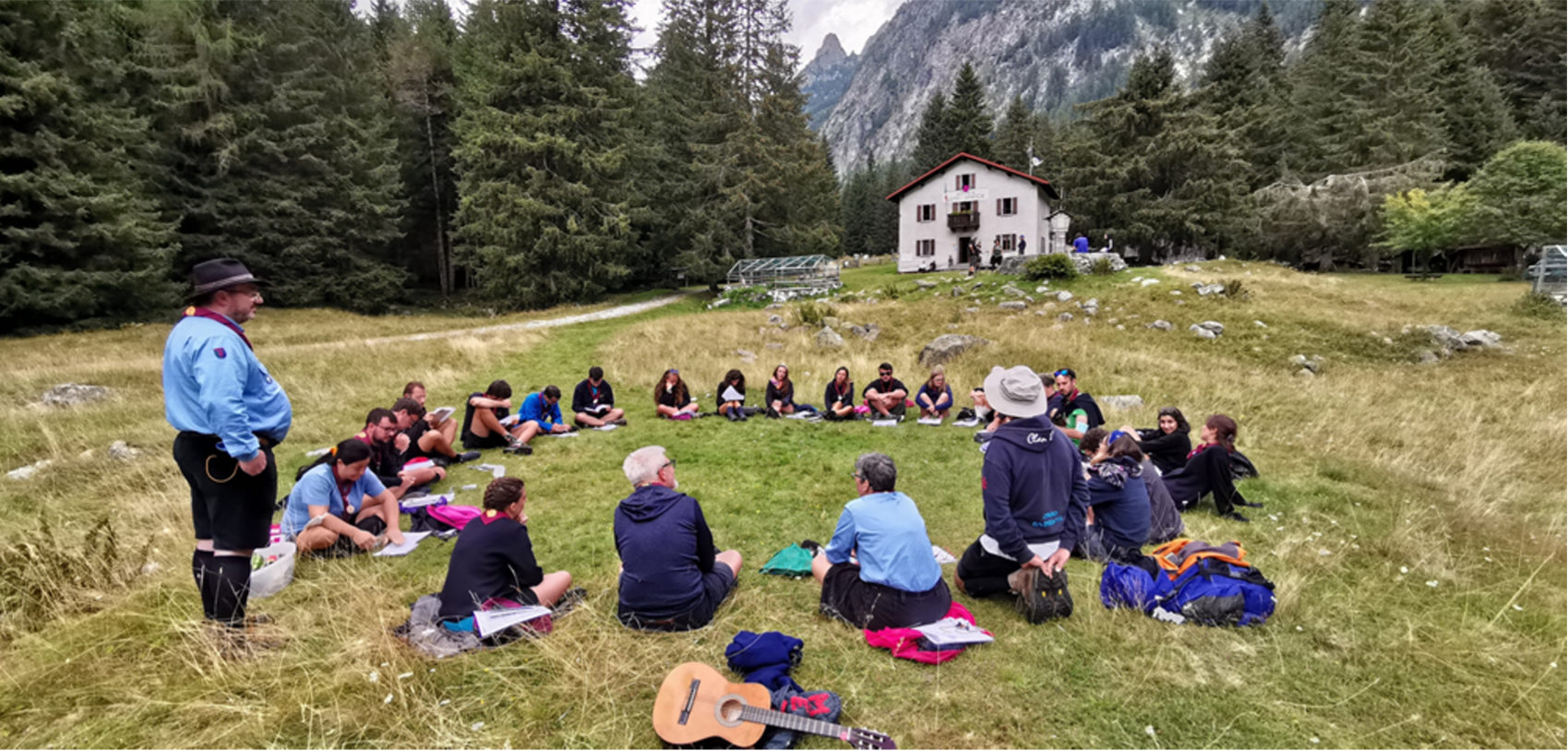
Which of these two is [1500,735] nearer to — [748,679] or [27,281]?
[748,679]

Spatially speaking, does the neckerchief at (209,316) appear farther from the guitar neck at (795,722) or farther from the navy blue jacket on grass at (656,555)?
the guitar neck at (795,722)

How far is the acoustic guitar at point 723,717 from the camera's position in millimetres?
3080

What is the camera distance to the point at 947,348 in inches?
614

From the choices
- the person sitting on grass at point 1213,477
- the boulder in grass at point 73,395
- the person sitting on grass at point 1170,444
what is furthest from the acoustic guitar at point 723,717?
the boulder in grass at point 73,395

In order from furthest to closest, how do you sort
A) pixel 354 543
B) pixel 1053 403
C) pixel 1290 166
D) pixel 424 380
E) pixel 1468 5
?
pixel 424 380 → pixel 1290 166 → pixel 1053 403 → pixel 354 543 → pixel 1468 5

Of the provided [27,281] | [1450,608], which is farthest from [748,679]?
[27,281]

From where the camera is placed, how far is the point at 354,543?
547 centimetres

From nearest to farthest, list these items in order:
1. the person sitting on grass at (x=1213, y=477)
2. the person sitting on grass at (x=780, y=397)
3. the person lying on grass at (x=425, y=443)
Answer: the person sitting on grass at (x=1213, y=477) < the person lying on grass at (x=425, y=443) < the person sitting on grass at (x=780, y=397)

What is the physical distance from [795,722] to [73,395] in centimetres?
1505

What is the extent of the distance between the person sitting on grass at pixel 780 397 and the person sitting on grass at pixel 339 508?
6.56 m

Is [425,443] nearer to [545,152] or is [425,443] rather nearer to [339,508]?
[339,508]

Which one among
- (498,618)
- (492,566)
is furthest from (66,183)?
(498,618)

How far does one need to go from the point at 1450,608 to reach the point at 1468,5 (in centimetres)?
432

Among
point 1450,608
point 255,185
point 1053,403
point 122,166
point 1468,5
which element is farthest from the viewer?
point 255,185
